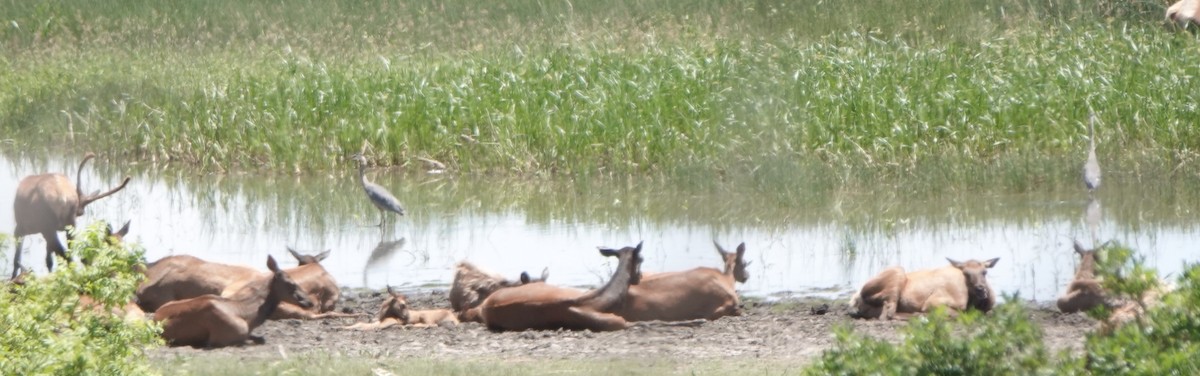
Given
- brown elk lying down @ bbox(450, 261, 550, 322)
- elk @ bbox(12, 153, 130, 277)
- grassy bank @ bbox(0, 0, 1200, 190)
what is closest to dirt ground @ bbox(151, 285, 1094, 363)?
brown elk lying down @ bbox(450, 261, 550, 322)

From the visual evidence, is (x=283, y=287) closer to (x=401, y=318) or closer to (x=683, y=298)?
(x=401, y=318)

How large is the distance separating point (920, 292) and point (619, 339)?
192 centimetres

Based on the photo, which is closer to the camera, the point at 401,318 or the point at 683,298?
the point at 401,318

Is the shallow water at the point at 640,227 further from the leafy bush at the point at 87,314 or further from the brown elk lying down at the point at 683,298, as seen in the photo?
the leafy bush at the point at 87,314

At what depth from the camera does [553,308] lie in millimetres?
10414

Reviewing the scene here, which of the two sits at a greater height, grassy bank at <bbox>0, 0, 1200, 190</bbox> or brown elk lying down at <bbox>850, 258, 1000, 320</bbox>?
grassy bank at <bbox>0, 0, 1200, 190</bbox>

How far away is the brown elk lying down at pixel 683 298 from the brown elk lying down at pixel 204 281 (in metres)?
1.98

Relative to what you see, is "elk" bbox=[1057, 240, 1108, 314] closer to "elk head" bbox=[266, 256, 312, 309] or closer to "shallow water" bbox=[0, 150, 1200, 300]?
"shallow water" bbox=[0, 150, 1200, 300]

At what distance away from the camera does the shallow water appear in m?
13.5

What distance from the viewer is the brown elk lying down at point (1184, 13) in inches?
893

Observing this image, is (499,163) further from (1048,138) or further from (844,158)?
(1048,138)

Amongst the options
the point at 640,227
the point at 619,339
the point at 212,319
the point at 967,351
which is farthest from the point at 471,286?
the point at 967,351

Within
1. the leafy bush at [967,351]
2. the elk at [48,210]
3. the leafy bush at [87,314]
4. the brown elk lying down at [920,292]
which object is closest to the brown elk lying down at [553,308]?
the brown elk lying down at [920,292]

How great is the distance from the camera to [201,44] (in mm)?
29141
